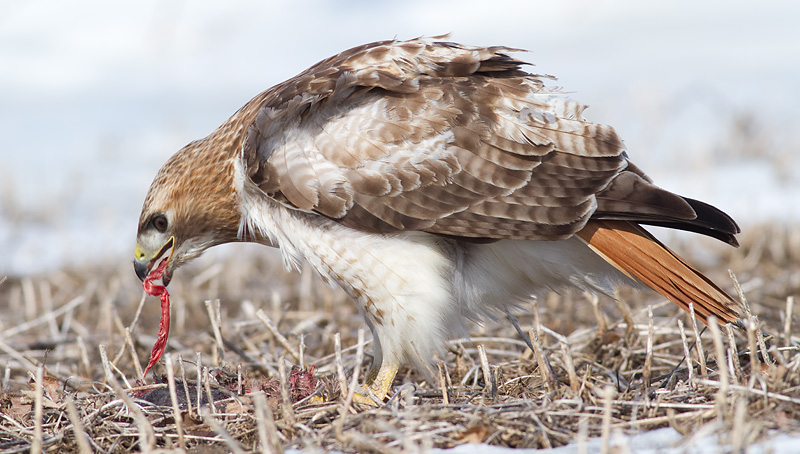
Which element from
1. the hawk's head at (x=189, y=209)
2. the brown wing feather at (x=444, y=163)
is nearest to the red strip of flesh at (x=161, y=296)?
the hawk's head at (x=189, y=209)

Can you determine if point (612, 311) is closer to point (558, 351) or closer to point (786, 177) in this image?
point (558, 351)

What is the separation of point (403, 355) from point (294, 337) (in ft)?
4.32

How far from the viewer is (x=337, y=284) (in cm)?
335

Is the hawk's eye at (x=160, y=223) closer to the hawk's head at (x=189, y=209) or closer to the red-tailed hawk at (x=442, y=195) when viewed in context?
the hawk's head at (x=189, y=209)

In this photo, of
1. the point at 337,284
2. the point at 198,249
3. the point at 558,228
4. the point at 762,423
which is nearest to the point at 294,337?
the point at 198,249

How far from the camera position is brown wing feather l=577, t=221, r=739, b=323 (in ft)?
9.89

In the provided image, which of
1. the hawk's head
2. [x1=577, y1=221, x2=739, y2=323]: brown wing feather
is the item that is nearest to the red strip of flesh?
the hawk's head

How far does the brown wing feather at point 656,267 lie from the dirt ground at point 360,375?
0.34 ft

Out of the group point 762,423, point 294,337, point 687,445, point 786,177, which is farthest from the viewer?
point 786,177

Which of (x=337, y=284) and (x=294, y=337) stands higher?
(x=337, y=284)

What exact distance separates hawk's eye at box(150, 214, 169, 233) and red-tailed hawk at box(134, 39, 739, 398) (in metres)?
0.45

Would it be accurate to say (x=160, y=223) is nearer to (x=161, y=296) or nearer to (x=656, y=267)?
(x=161, y=296)

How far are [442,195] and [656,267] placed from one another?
87cm

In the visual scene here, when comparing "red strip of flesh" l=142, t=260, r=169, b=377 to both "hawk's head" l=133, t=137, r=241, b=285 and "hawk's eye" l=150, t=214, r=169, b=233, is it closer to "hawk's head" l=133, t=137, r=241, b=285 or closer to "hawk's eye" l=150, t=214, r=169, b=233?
"hawk's head" l=133, t=137, r=241, b=285
